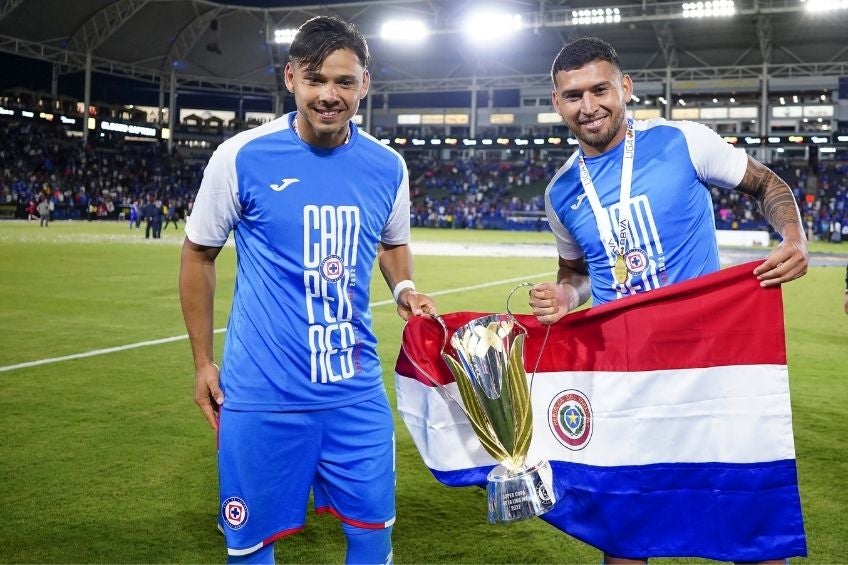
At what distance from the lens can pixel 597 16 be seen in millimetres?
40875

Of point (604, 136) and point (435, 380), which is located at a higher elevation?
point (604, 136)

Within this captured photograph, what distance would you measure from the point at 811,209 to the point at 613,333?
47.3 metres

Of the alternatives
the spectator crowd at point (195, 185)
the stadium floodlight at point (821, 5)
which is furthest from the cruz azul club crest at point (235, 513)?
the stadium floodlight at point (821, 5)

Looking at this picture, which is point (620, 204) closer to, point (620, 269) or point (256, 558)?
point (620, 269)

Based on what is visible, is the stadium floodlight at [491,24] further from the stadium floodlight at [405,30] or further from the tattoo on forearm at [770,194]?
the tattoo on forearm at [770,194]

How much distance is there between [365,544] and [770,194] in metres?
2.01

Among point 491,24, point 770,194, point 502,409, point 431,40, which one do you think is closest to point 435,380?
point 502,409

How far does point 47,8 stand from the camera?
149 feet

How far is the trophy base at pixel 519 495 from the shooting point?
2.68 m

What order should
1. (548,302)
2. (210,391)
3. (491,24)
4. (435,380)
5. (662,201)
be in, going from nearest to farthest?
(210,391)
(548,302)
(662,201)
(435,380)
(491,24)

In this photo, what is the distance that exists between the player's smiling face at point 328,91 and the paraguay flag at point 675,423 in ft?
3.01

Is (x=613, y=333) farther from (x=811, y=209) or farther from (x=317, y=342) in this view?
(x=811, y=209)

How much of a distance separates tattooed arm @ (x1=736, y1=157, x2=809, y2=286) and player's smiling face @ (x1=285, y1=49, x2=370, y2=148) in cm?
156

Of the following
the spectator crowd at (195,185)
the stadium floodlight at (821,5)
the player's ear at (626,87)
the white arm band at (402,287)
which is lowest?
the white arm band at (402,287)
